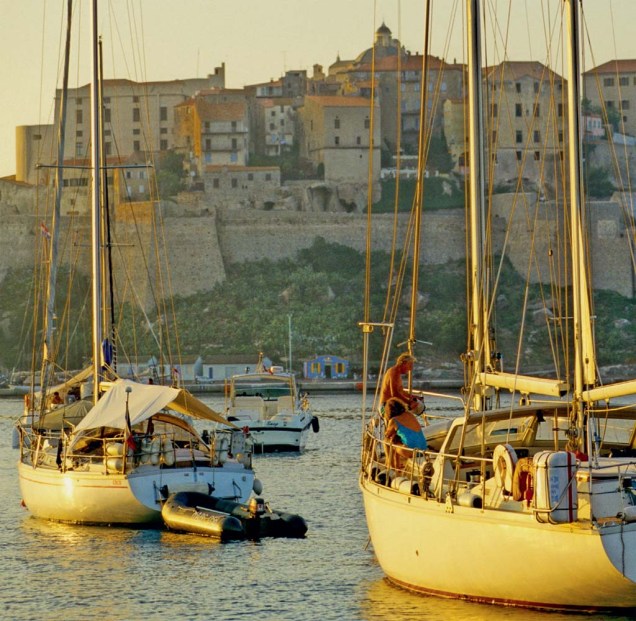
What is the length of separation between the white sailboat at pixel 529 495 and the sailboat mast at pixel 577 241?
0.01 meters

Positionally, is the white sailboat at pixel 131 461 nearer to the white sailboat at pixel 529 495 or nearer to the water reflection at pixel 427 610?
the water reflection at pixel 427 610

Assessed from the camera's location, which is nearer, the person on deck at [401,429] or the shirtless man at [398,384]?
the person on deck at [401,429]

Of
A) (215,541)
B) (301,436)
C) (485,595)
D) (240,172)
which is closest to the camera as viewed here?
(485,595)

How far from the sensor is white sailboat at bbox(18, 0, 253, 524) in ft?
73.2

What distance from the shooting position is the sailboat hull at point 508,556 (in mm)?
14273

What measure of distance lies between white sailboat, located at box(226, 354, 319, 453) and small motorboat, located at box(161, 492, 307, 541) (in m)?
17.8

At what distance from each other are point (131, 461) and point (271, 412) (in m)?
27.1

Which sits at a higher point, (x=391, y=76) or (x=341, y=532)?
(x=391, y=76)

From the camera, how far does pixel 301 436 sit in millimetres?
43875

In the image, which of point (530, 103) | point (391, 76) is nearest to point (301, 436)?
point (530, 103)

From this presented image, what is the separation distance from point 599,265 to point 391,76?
2782cm

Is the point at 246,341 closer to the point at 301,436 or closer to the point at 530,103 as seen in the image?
the point at 530,103

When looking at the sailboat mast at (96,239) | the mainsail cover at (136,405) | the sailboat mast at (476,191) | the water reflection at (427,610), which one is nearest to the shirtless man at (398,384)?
the sailboat mast at (476,191)

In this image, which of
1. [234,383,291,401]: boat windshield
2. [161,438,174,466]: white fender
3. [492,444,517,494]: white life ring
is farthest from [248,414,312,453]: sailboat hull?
[492,444,517,494]: white life ring
